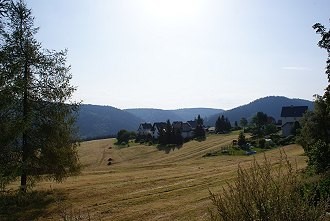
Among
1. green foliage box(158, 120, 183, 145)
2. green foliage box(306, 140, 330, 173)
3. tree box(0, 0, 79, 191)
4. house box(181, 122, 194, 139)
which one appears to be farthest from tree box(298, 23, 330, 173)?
house box(181, 122, 194, 139)

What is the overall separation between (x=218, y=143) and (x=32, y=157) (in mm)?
67401

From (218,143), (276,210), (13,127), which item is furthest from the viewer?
(218,143)

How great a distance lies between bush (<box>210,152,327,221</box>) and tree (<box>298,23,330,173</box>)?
15988 mm

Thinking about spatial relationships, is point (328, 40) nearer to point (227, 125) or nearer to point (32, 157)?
point (32, 157)

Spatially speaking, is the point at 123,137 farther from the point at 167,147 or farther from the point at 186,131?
the point at 167,147

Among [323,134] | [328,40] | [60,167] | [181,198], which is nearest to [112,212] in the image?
[181,198]

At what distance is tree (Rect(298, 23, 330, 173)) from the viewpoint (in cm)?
2215

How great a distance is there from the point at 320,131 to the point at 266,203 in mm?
Answer: 29437

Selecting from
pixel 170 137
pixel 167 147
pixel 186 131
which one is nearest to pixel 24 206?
pixel 167 147

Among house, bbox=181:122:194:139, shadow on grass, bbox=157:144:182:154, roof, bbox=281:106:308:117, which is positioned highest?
roof, bbox=281:106:308:117

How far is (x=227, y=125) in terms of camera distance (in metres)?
121

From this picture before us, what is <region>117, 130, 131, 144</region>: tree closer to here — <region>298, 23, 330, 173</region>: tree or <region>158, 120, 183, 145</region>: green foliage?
<region>158, 120, 183, 145</region>: green foliage

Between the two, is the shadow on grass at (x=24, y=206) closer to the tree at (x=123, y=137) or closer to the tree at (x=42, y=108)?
the tree at (x=42, y=108)

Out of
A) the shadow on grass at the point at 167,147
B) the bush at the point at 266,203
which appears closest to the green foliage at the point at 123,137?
the shadow on grass at the point at 167,147
